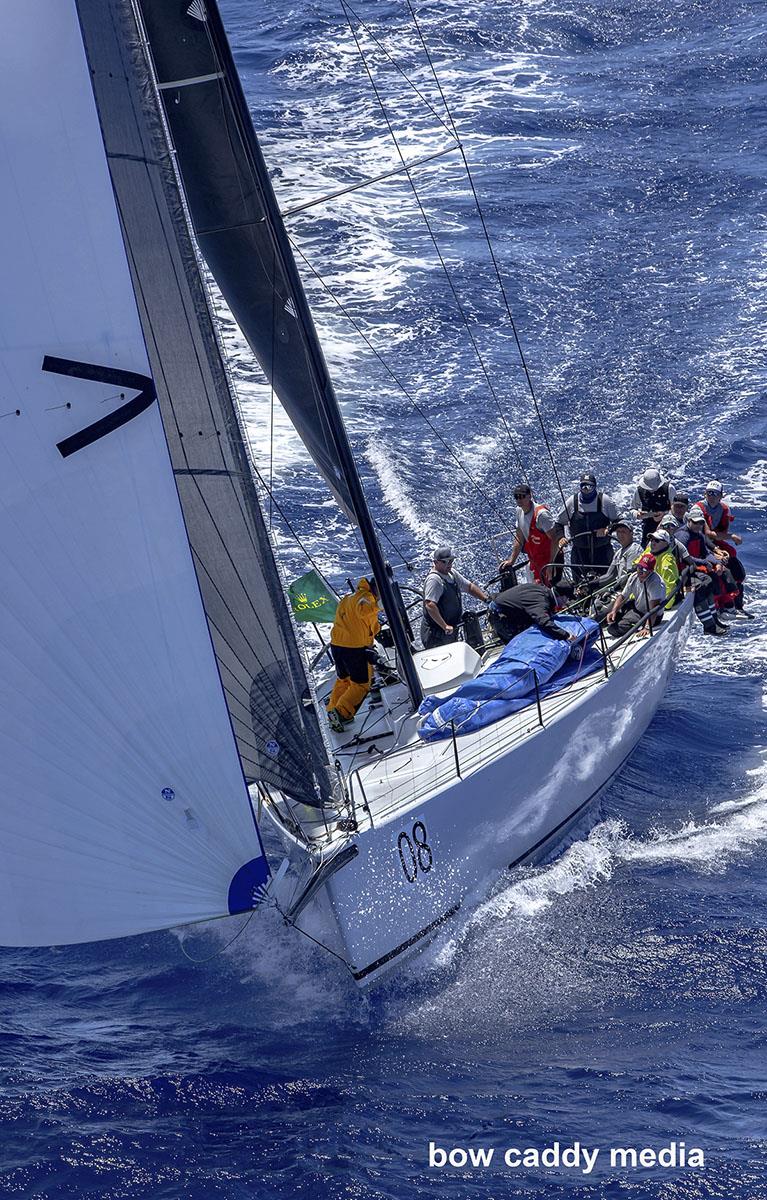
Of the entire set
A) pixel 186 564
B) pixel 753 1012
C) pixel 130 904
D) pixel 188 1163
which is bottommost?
pixel 753 1012

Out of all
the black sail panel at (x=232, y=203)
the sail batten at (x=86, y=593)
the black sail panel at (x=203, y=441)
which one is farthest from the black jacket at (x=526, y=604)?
the sail batten at (x=86, y=593)

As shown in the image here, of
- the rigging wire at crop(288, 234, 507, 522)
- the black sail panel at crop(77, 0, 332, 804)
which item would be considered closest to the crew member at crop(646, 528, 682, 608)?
the rigging wire at crop(288, 234, 507, 522)

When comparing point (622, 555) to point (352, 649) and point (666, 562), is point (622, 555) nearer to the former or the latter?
point (666, 562)

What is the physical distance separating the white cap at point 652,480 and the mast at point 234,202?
4870 mm

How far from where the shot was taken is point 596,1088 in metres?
9.58

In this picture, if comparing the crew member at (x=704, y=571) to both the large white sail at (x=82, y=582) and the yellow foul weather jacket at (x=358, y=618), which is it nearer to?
the yellow foul weather jacket at (x=358, y=618)

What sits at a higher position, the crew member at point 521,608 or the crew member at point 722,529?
the crew member at point 521,608

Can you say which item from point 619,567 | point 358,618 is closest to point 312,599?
point 358,618

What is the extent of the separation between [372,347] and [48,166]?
1186 cm

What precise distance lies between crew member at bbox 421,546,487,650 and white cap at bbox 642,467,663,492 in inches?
117

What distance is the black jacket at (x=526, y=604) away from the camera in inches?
512

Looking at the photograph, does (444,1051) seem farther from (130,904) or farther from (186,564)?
(186,564)

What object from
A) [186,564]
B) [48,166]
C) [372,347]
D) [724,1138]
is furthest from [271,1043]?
[372,347]

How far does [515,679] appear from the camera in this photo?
477 inches
